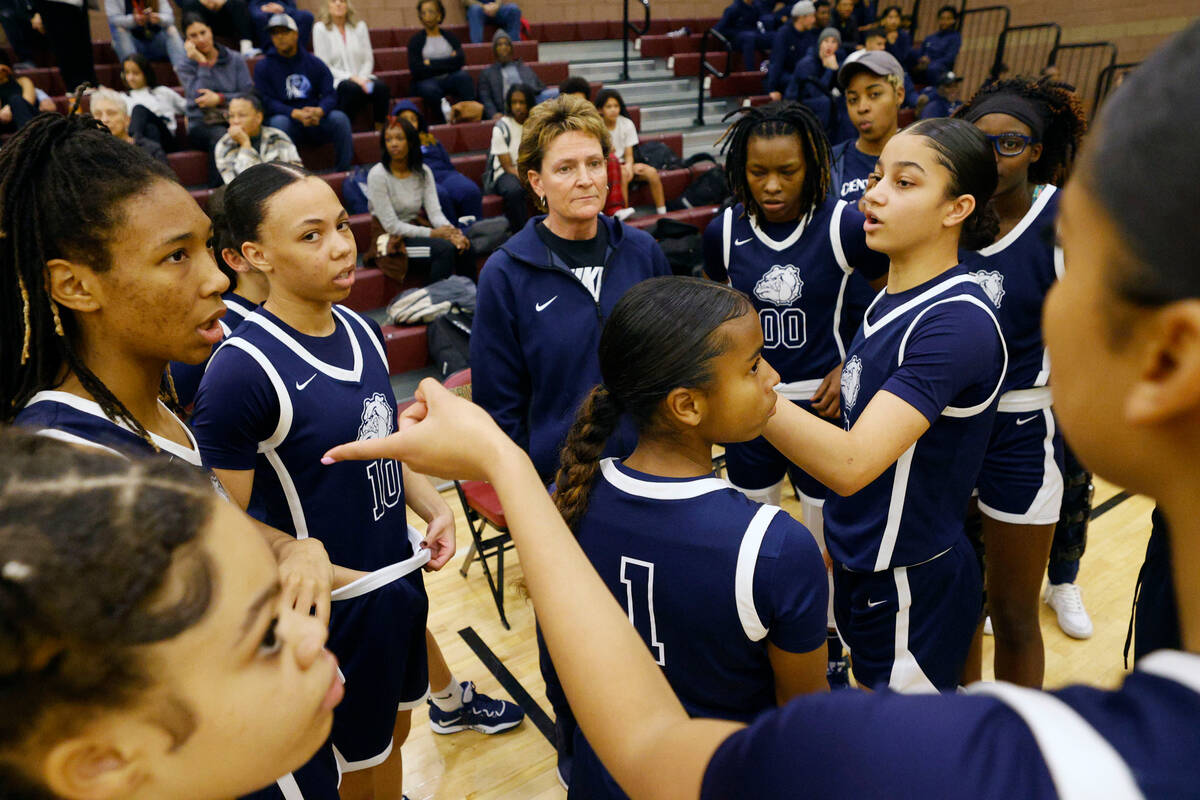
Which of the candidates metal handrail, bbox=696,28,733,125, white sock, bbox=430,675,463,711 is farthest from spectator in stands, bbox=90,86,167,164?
metal handrail, bbox=696,28,733,125

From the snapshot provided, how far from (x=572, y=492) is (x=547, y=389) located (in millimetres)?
894

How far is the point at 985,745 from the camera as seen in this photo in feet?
1.67

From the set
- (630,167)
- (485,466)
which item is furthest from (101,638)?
(630,167)

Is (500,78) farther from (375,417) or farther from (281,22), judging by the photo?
(375,417)

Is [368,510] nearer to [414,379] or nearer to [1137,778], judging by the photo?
[1137,778]

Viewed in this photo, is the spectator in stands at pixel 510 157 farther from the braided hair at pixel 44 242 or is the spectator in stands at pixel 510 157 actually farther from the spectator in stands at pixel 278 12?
the braided hair at pixel 44 242

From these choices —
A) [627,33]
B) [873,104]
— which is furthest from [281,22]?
[873,104]

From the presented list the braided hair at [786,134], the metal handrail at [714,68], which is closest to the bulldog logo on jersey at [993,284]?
the braided hair at [786,134]

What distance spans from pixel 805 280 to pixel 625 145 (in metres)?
4.69

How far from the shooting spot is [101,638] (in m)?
0.64

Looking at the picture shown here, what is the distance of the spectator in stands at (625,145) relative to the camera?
6.48m

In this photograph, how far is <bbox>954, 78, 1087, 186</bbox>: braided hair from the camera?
248 centimetres

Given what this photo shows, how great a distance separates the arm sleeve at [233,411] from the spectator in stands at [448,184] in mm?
4374

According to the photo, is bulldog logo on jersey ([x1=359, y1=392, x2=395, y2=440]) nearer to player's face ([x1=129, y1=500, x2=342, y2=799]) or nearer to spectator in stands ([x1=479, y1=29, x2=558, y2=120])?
player's face ([x1=129, y1=500, x2=342, y2=799])
